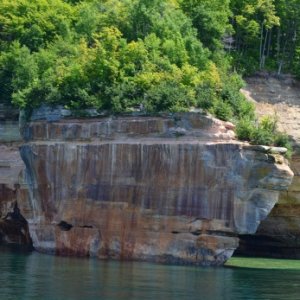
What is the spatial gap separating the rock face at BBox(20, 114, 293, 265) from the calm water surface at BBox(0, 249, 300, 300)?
191 centimetres

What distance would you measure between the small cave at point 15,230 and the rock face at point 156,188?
17.2ft

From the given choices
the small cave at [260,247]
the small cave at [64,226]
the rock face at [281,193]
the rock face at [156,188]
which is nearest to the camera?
the rock face at [156,188]

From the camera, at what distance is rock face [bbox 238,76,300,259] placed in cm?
4900

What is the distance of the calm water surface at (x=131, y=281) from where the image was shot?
108ft

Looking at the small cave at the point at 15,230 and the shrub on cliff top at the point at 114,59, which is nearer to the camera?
the shrub on cliff top at the point at 114,59

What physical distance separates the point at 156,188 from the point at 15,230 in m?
11.8

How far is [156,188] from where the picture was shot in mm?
45438

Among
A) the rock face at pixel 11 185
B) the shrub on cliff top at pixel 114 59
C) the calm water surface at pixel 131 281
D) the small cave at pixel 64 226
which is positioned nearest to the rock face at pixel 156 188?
the small cave at pixel 64 226

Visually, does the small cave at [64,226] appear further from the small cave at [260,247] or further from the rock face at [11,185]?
the small cave at [260,247]

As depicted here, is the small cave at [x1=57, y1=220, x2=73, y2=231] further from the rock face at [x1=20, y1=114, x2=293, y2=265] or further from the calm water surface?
the calm water surface

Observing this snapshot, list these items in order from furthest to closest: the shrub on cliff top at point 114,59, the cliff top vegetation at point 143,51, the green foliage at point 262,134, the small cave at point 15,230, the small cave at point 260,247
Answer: the small cave at point 15,230, the small cave at point 260,247, the cliff top vegetation at point 143,51, the shrub on cliff top at point 114,59, the green foliage at point 262,134

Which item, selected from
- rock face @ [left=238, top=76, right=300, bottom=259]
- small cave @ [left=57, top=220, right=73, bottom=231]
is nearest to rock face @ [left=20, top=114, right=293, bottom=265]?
small cave @ [left=57, top=220, right=73, bottom=231]

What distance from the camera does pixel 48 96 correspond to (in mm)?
48625

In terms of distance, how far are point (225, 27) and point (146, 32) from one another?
18.8 ft
